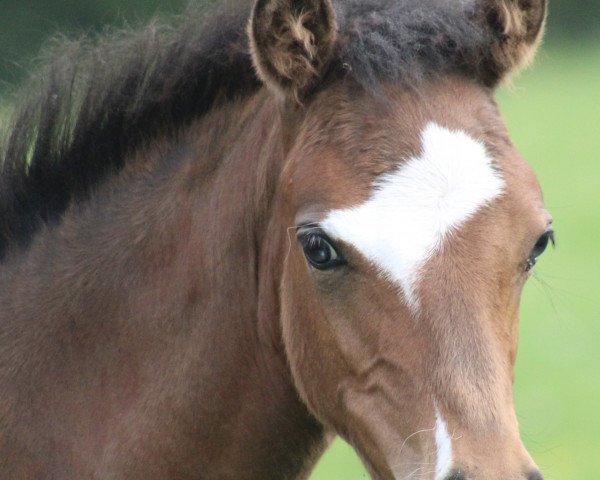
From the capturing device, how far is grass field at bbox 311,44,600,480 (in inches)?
303

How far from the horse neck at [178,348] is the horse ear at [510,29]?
0.66 metres

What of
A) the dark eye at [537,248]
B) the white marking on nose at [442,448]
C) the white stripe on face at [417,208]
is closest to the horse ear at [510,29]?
the white stripe on face at [417,208]

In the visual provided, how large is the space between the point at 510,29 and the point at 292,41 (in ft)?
2.04

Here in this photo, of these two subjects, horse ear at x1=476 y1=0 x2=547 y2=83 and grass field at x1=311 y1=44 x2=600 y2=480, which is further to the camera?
grass field at x1=311 y1=44 x2=600 y2=480

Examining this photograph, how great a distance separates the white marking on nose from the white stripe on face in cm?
28

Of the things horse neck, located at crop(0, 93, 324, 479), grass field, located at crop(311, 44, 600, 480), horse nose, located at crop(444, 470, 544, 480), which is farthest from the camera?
grass field, located at crop(311, 44, 600, 480)

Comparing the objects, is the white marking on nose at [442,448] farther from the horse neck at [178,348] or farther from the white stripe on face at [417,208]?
the horse neck at [178,348]

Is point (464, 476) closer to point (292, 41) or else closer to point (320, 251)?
point (320, 251)

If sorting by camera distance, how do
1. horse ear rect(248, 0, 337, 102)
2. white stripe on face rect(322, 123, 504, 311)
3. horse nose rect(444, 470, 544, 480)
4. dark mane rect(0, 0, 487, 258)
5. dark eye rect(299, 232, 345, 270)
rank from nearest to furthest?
horse nose rect(444, 470, 544, 480)
white stripe on face rect(322, 123, 504, 311)
dark eye rect(299, 232, 345, 270)
horse ear rect(248, 0, 337, 102)
dark mane rect(0, 0, 487, 258)

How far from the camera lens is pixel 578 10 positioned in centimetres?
2409

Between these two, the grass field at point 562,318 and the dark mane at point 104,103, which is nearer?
the dark mane at point 104,103

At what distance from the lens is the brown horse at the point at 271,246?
2576mm

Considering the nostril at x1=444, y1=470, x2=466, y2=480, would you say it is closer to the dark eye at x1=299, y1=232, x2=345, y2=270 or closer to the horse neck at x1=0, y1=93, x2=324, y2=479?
the dark eye at x1=299, y1=232, x2=345, y2=270

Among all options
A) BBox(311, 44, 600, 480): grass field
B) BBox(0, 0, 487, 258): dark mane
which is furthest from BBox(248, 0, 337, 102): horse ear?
BBox(311, 44, 600, 480): grass field
